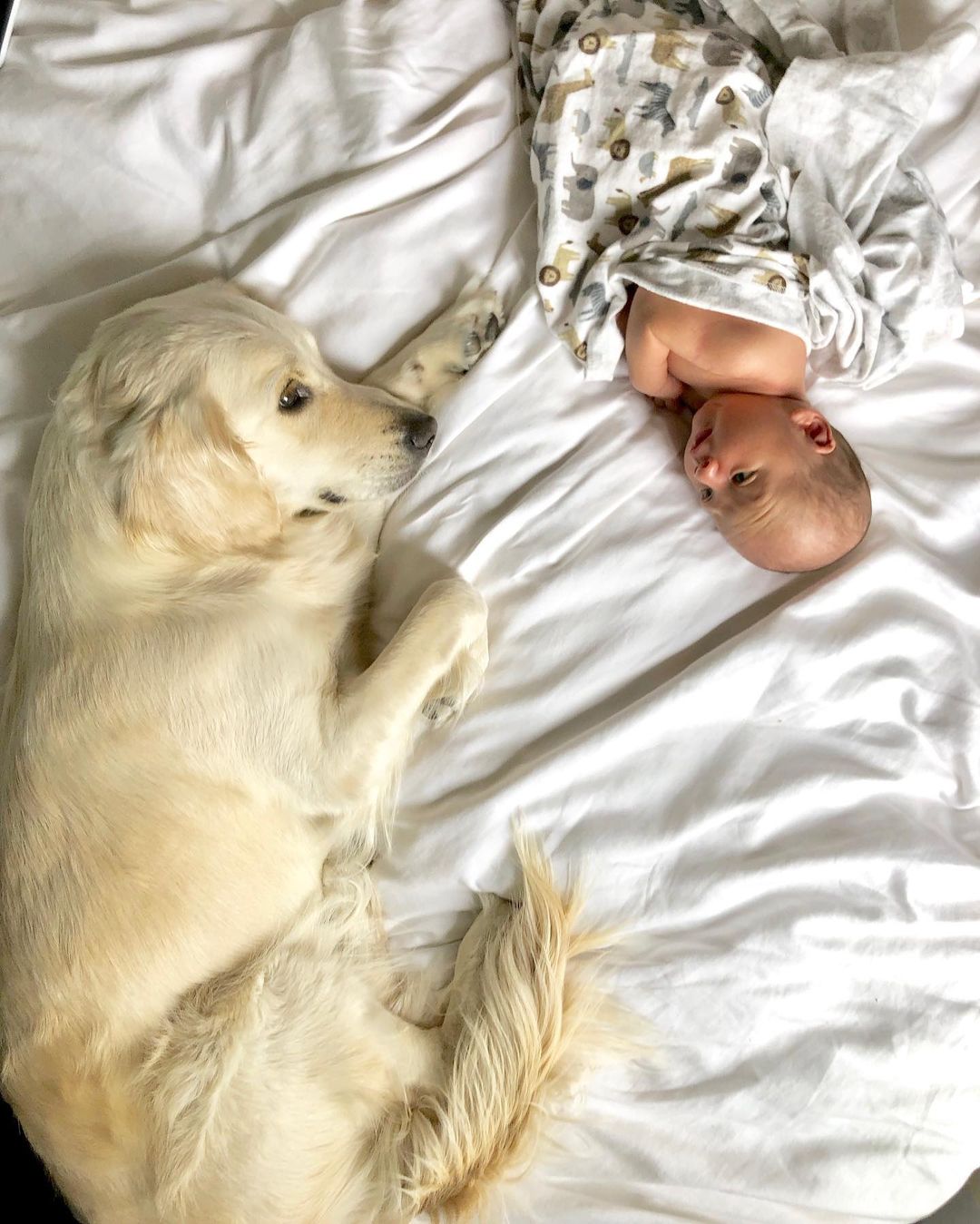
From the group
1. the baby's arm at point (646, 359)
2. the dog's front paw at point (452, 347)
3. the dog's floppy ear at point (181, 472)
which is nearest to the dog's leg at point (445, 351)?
the dog's front paw at point (452, 347)

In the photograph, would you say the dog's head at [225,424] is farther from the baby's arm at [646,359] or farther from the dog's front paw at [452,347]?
the baby's arm at [646,359]

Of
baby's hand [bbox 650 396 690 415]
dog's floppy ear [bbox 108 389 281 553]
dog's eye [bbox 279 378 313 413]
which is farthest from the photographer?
baby's hand [bbox 650 396 690 415]

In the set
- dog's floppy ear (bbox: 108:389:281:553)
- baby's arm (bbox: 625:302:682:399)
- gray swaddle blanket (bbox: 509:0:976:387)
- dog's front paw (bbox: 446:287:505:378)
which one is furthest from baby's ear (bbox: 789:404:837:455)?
dog's floppy ear (bbox: 108:389:281:553)

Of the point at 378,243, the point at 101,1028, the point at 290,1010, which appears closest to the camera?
the point at 101,1028

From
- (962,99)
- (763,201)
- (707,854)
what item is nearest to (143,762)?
(707,854)

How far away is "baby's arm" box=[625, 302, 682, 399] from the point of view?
152 centimetres

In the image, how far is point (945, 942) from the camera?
141 centimetres

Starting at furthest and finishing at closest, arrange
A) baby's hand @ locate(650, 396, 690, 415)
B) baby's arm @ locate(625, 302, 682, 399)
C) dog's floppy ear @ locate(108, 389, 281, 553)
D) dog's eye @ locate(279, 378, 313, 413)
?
baby's hand @ locate(650, 396, 690, 415) < baby's arm @ locate(625, 302, 682, 399) < dog's eye @ locate(279, 378, 313, 413) < dog's floppy ear @ locate(108, 389, 281, 553)

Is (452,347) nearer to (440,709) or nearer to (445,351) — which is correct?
(445,351)

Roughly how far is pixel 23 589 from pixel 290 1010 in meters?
0.83

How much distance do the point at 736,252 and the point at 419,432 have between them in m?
0.61

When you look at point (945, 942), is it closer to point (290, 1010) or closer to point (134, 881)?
point (290, 1010)

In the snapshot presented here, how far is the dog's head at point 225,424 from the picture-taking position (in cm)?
133

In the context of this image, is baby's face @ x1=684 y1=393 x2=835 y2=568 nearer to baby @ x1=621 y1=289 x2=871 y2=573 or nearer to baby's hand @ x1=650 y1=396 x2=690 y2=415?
baby @ x1=621 y1=289 x2=871 y2=573
